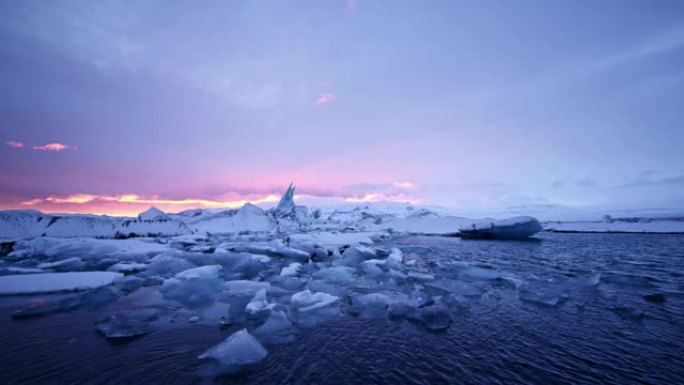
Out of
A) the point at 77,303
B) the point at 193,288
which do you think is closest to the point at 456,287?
the point at 193,288

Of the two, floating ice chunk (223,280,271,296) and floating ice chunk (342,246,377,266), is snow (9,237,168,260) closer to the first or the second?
floating ice chunk (223,280,271,296)

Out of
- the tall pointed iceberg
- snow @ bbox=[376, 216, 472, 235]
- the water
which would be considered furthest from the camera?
the tall pointed iceberg

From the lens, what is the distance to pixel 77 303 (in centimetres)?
511

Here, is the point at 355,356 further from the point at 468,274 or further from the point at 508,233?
the point at 508,233

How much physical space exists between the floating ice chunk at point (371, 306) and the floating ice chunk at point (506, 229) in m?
21.6

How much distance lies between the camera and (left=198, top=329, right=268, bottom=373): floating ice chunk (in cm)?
298

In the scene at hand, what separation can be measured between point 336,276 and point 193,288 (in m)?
3.46

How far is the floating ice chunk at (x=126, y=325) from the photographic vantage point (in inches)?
150

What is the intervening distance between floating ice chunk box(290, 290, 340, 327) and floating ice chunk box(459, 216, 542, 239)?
22.2m

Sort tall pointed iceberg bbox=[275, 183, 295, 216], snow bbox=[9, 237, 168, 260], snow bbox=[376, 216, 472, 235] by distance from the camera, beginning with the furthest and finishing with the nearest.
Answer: tall pointed iceberg bbox=[275, 183, 295, 216] → snow bbox=[376, 216, 472, 235] → snow bbox=[9, 237, 168, 260]

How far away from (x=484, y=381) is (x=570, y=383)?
83cm

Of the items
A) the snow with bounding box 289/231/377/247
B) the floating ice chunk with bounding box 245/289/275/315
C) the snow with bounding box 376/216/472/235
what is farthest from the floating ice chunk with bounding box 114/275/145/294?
the snow with bounding box 376/216/472/235

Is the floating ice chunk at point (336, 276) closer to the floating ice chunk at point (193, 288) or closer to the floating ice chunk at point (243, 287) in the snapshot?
the floating ice chunk at point (243, 287)

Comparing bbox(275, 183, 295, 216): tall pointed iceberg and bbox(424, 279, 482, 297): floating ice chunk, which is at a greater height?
bbox(275, 183, 295, 216): tall pointed iceberg
